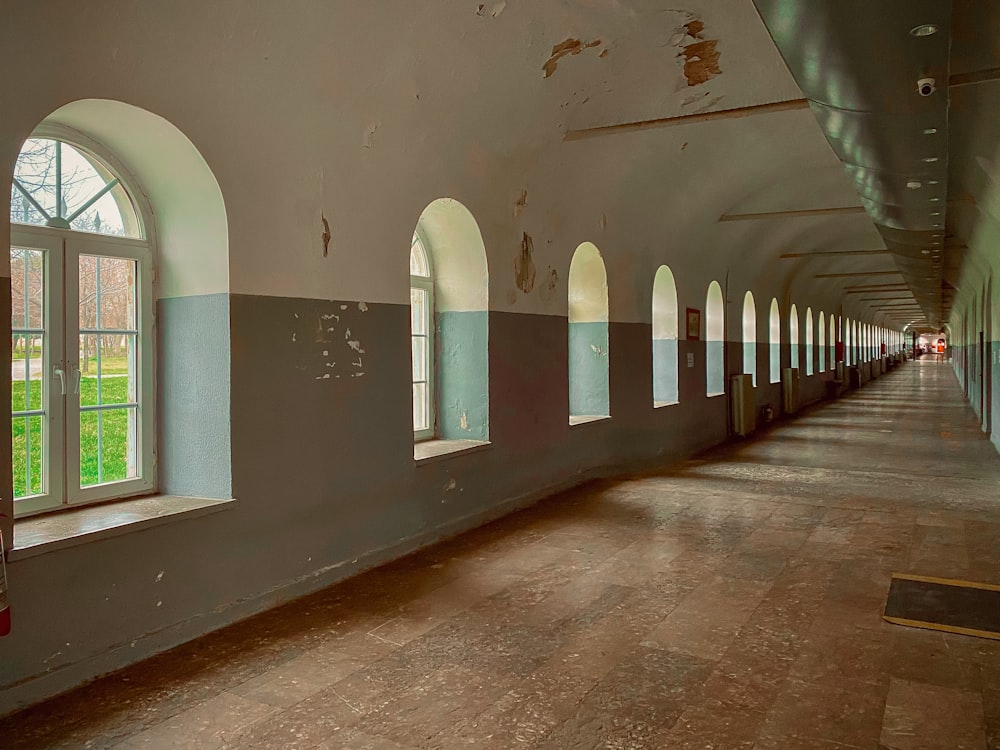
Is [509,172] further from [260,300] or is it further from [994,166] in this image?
[994,166]

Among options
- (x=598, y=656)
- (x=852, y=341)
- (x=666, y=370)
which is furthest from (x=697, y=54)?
(x=852, y=341)

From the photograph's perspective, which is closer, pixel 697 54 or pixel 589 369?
pixel 697 54

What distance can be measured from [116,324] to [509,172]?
3281 millimetres

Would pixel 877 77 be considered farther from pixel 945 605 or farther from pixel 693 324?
pixel 693 324

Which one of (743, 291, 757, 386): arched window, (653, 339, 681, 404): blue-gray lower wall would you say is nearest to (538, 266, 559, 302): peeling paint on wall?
(653, 339, 681, 404): blue-gray lower wall

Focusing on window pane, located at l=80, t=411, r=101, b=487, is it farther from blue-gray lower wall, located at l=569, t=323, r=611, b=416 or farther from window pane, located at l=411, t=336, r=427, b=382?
blue-gray lower wall, located at l=569, t=323, r=611, b=416

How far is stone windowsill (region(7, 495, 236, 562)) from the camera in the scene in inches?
121

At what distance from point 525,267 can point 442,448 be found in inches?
69.8

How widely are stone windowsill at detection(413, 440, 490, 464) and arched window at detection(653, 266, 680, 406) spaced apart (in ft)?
14.3

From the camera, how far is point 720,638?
145 inches

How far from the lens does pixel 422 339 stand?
6.11 m

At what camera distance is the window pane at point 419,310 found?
239 inches

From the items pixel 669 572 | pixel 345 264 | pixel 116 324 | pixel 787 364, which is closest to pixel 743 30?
pixel 345 264

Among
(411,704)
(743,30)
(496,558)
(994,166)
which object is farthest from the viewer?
(994,166)
